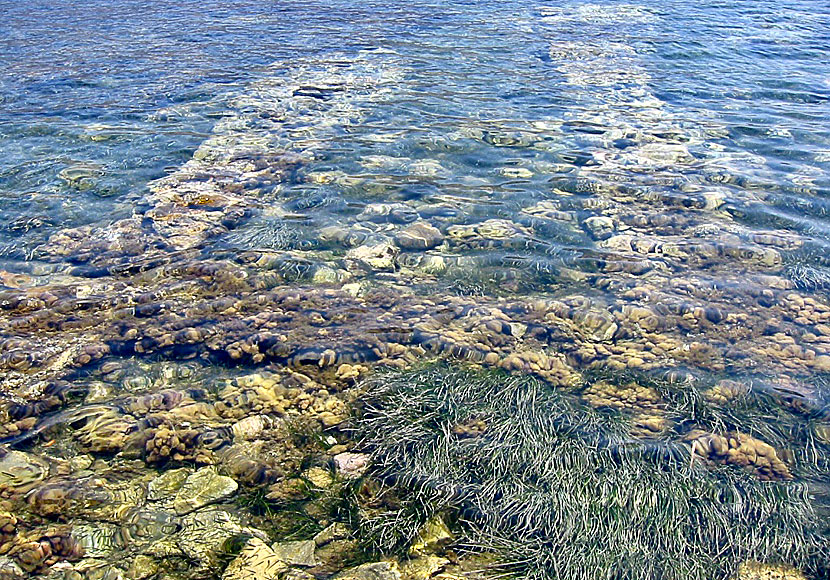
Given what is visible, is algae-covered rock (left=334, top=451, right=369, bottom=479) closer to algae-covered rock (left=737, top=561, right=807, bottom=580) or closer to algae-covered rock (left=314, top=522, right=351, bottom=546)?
algae-covered rock (left=314, top=522, right=351, bottom=546)

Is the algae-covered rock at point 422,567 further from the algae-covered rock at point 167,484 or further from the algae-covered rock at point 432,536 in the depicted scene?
the algae-covered rock at point 167,484

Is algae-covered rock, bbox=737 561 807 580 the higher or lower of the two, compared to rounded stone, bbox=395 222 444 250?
lower

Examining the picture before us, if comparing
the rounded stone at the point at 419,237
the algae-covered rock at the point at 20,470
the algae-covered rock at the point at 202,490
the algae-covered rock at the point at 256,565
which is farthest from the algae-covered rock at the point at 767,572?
the algae-covered rock at the point at 20,470

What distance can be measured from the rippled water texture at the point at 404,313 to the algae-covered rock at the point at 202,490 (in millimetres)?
19

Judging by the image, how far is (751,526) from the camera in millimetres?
3209

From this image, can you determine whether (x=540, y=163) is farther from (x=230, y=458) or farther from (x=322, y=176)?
(x=230, y=458)

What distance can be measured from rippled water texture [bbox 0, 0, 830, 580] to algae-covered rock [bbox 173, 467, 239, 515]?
0.06ft

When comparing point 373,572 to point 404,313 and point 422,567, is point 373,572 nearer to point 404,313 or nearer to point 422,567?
point 422,567

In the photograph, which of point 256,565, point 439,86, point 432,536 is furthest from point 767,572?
point 439,86

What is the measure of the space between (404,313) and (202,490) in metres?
1.98

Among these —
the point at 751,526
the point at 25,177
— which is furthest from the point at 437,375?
the point at 25,177

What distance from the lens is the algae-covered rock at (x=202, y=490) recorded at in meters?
3.24

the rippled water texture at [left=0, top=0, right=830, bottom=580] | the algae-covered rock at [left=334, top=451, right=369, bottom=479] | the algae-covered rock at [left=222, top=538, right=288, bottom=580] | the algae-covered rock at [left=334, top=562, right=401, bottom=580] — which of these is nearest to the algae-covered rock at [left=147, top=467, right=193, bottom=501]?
the rippled water texture at [left=0, top=0, right=830, bottom=580]

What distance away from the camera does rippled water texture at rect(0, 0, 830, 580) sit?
321 cm
